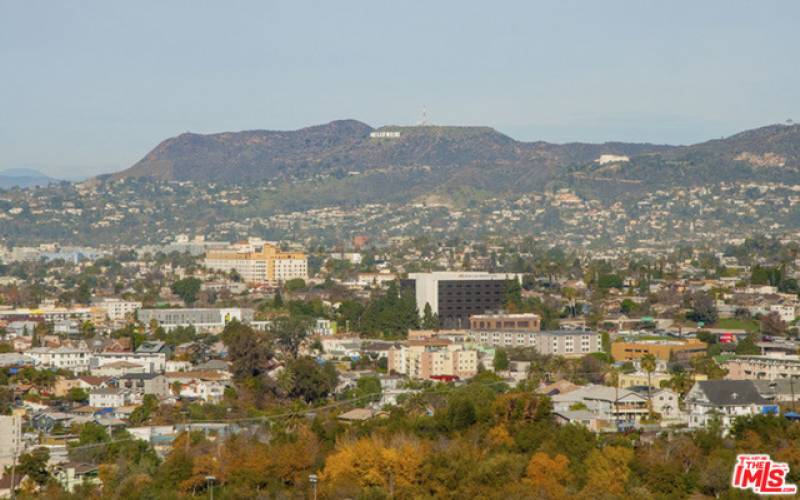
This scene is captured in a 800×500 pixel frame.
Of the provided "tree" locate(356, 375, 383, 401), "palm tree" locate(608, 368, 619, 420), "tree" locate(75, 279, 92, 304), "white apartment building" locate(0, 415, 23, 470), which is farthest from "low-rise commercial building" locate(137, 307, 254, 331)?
"white apartment building" locate(0, 415, 23, 470)

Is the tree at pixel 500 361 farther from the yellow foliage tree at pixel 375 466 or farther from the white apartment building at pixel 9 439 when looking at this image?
the yellow foliage tree at pixel 375 466

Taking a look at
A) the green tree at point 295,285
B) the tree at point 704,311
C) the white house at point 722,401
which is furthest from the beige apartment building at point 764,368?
Answer: the green tree at point 295,285

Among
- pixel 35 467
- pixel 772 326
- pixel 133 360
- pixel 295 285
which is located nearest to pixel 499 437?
pixel 35 467

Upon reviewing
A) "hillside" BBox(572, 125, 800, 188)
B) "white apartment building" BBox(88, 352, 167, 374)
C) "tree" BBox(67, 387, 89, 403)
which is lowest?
"tree" BBox(67, 387, 89, 403)

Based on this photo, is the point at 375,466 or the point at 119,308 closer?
the point at 375,466

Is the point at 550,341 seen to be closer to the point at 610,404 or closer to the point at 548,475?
the point at 610,404

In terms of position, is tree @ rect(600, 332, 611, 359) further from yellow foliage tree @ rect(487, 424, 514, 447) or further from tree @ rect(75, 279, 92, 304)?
tree @ rect(75, 279, 92, 304)
